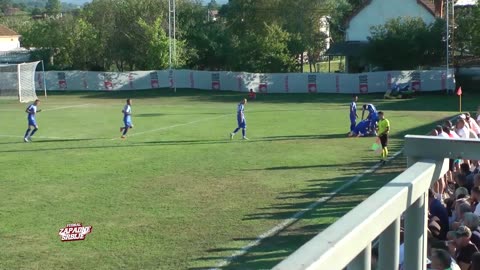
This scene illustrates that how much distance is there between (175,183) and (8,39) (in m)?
93.5

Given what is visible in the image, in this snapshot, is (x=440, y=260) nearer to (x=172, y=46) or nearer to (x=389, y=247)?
(x=389, y=247)

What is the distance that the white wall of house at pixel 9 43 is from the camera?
103m

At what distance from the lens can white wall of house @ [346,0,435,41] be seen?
58562 millimetres

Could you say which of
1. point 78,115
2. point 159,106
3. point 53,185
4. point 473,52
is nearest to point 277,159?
Answer: point 53,185

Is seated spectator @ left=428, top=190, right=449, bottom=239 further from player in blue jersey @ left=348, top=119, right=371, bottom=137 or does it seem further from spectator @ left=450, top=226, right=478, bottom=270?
player in blue jersey @ left=348, top=119, right=371, bottom=137

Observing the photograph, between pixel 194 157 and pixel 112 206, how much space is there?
295 inches

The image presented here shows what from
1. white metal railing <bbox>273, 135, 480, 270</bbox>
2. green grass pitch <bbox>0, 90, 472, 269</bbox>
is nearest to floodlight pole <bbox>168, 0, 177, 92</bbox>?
green grass pitch <bbox>0, 90, 472, 269</bbox>

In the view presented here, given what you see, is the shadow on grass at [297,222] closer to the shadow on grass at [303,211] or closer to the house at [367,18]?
the shadow on grass at [303,211]

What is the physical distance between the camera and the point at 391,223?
211 centimetres

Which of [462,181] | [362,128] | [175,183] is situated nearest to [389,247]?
[462,181]

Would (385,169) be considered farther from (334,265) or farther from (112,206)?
(334,265)

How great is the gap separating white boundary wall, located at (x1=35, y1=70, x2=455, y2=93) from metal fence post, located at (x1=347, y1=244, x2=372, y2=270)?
156 ft

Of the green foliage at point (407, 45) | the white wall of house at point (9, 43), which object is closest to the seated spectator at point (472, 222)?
the green foliage at point (407, 45)

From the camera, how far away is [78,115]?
38.8 meters
